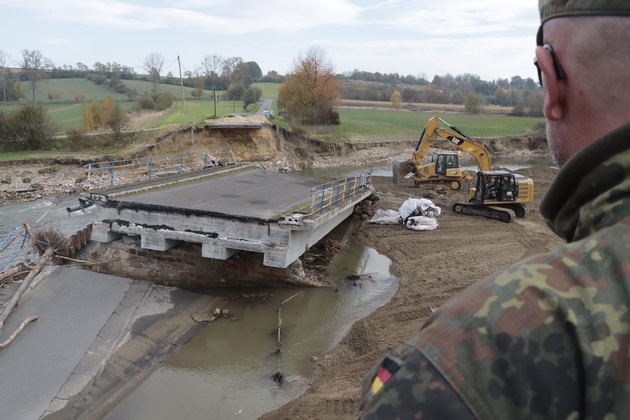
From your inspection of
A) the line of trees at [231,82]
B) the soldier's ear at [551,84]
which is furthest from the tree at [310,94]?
the soldier's ear at [551,84]

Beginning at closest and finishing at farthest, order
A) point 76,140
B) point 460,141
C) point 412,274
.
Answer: point 412,274
point 460,141
point 76,140

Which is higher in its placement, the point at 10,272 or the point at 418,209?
the point at 418,209

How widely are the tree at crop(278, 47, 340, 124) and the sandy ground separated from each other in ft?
35.3

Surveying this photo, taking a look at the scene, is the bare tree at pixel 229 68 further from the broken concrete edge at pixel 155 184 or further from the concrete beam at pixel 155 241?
the concrete beam at pixel 155 241

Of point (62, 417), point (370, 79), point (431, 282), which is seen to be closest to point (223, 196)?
point (431, 282)

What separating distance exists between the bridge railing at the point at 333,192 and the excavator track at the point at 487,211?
14.7 feet

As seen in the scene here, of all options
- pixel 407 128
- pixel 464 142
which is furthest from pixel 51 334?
pixel 407 128

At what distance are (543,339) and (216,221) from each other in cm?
1190

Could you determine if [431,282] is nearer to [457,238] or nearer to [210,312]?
[457,238]

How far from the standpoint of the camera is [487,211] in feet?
71.4

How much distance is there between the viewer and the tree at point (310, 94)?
49.1 meters

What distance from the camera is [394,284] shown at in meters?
15.2

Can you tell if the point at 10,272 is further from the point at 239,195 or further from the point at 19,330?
the point at 239,195

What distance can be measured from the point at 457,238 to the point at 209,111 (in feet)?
136
